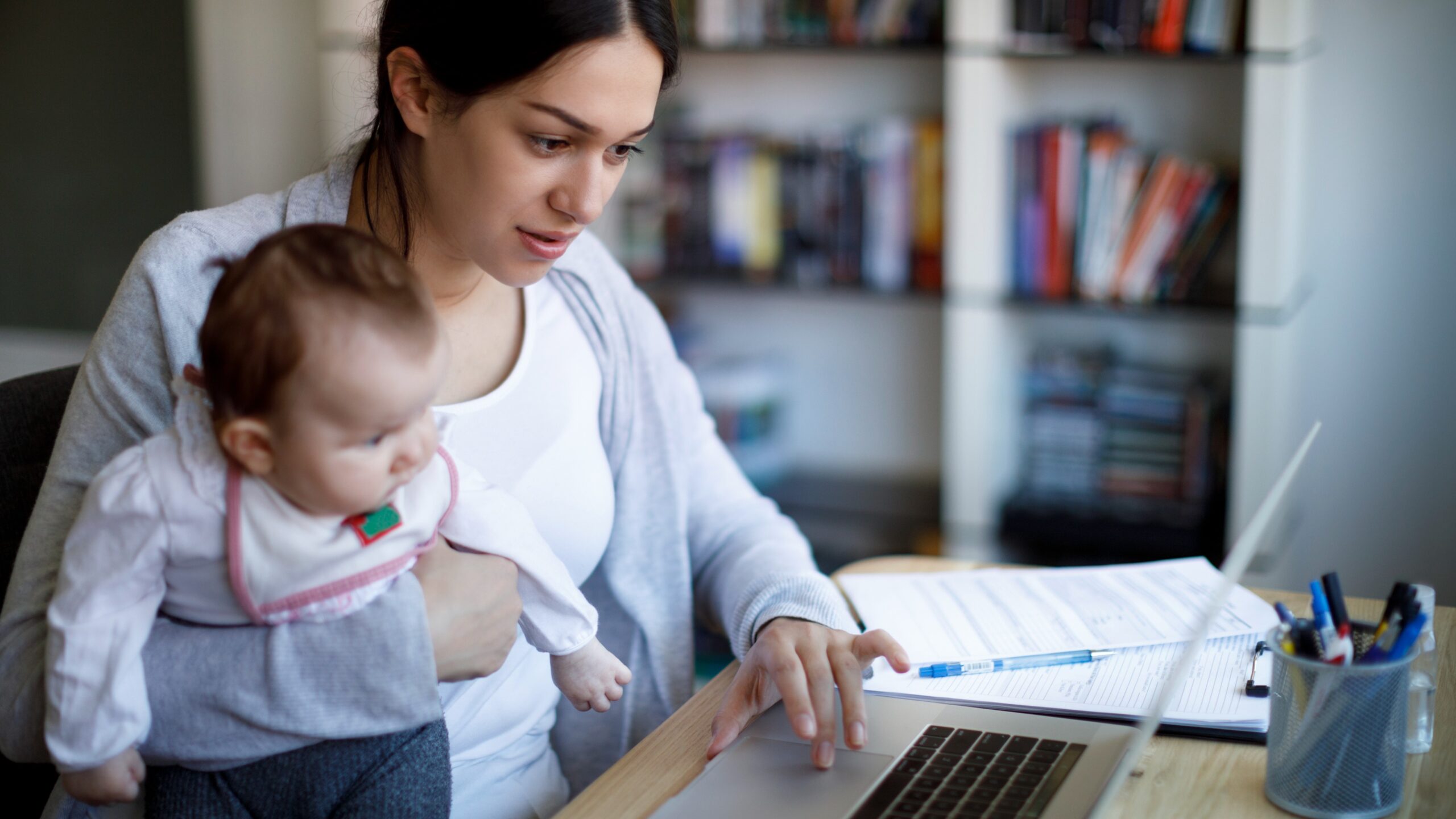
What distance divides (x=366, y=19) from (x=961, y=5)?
4.74 ft

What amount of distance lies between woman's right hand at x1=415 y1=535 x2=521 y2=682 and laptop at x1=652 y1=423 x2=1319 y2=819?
189 millimetres

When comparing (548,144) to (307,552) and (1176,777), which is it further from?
(1176,777)

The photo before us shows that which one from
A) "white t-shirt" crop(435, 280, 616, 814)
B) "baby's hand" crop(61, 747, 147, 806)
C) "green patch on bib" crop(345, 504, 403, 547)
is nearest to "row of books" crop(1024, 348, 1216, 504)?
"white t-shirt" crop(435, 280, 616, 814)

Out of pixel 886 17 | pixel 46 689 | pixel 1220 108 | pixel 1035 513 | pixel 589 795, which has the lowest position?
pixel 1035 513

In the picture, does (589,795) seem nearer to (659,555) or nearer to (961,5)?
(659,555)

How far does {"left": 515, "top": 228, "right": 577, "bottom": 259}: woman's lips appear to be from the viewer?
1.14m

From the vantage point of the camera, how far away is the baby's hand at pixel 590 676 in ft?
3.36

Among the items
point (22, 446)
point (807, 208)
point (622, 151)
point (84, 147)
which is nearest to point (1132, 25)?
point (807, 208)

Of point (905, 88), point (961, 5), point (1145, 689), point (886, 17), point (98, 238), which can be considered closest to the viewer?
point (1145, 689)

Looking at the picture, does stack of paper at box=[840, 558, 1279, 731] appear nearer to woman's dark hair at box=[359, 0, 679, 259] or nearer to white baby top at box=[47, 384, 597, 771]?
white baby top at box=[47, 384, 597, 771]

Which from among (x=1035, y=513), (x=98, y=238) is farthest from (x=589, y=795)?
(x=98, y=238)

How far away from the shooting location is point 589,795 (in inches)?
35.4

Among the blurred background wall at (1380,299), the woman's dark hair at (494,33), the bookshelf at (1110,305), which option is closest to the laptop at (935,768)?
the woman's dark hair at (494,33)

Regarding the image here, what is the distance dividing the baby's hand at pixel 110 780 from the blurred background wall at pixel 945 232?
1.97m
